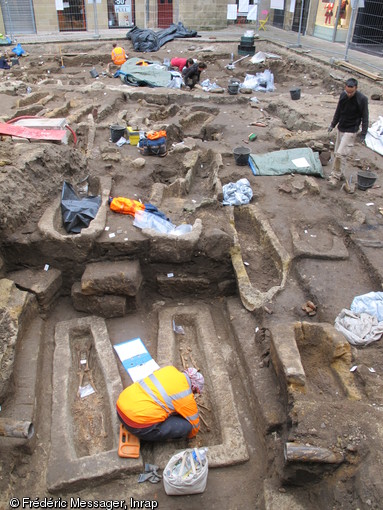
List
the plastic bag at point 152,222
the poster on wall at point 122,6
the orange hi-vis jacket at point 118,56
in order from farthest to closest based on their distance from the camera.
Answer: the poster on wall at point 122,6
the orange hi-vis jacket at point 118,56
the plastic bag at point 152,222

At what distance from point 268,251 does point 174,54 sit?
45.2 ft

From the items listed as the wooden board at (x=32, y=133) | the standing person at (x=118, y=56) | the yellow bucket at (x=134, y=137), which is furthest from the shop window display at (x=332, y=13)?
the wooden board at (x=32, y=133)

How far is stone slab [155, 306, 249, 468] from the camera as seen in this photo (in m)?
3.73

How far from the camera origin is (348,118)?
7.16 m

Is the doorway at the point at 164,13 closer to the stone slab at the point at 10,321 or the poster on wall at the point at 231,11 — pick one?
the poster on wall at the point at 231,11

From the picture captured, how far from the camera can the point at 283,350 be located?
3.85 m

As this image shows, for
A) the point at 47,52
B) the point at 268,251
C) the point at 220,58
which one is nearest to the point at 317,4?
the point at 220,58

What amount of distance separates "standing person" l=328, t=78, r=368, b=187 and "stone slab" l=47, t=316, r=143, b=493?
4.89 metres

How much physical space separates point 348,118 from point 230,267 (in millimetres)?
3774

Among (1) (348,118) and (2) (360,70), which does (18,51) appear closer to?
(2) (360,70)

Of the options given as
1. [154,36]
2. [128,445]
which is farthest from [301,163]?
[154,36]

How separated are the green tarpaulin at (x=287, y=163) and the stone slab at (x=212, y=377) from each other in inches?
136

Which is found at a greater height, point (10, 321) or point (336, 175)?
point (336, 175)

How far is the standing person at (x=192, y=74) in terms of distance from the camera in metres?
13.0
